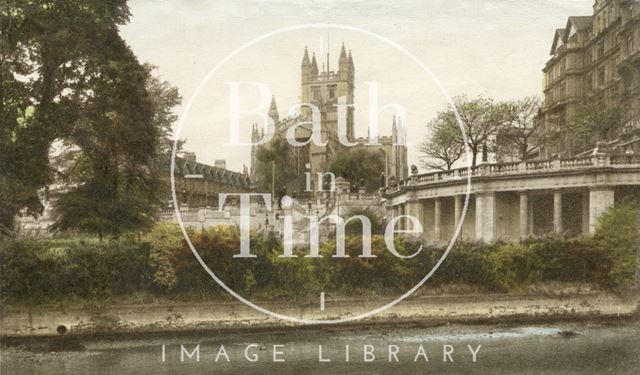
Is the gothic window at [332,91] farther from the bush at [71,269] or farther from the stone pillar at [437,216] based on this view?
the bush at [71,269]

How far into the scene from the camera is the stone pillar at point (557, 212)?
1345 centimetres

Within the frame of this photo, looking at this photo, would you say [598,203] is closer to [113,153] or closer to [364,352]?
[364,352]

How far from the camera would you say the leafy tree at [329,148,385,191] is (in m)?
14.5

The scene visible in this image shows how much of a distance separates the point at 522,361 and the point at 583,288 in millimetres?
2524

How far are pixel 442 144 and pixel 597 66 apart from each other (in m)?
3.58

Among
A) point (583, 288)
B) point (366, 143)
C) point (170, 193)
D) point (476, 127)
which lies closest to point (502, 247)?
point (583, 288)

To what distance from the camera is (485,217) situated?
547 inches

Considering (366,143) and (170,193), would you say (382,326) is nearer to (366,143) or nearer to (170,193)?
(366,143)

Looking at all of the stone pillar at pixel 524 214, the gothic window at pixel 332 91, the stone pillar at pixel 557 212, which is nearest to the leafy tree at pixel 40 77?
the gothic window at pixel 332 91

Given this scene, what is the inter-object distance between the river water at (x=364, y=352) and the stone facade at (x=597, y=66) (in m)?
4.11

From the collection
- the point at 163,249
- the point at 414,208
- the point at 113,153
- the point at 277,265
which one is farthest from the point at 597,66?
the point at 113,153

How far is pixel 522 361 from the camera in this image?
38.2 feet

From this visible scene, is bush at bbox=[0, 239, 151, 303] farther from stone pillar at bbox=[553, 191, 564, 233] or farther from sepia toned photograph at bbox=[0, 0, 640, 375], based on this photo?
stone pillar at bbox=[553, 191, 564, 233]

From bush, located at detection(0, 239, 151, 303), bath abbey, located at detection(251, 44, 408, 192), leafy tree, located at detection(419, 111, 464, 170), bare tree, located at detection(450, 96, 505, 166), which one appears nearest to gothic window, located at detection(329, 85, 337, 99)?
bath abbey, located at detection(251, 44, 408, 192)
